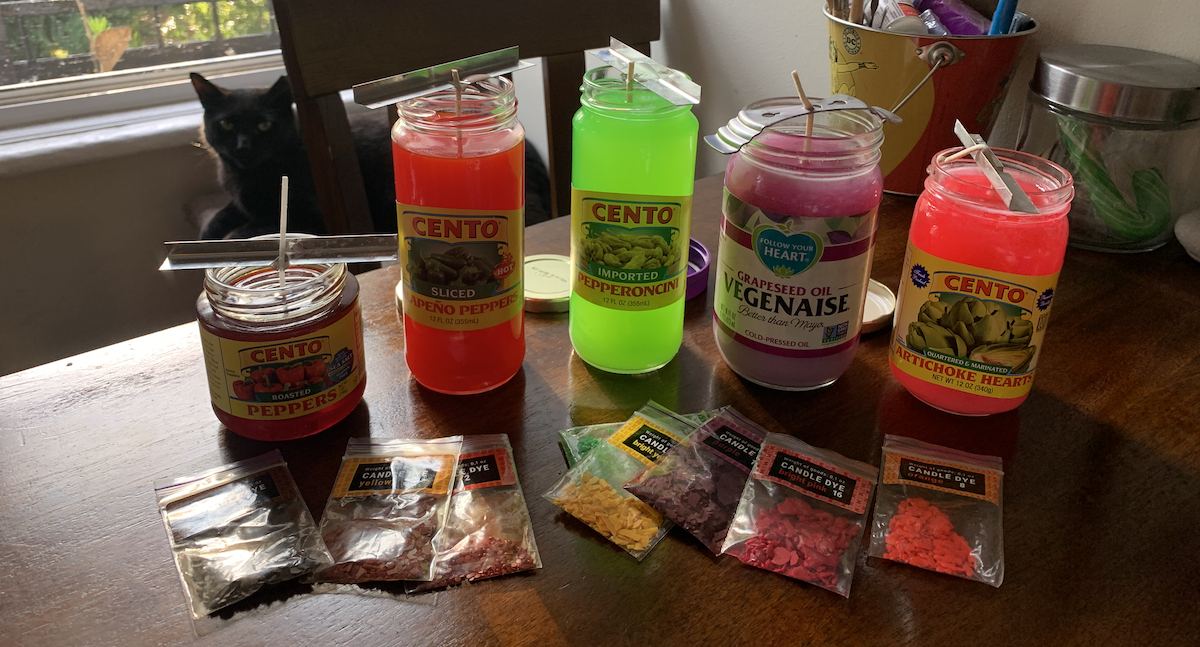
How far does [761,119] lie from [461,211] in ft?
0.76

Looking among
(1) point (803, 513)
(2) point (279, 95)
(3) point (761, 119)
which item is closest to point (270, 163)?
(2) point (279, 95)

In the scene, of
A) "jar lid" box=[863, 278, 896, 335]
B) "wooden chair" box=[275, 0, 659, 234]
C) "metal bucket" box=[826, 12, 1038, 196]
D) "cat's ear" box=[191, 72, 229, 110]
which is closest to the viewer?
"jar lid" box=[863, 278, 896, 335]

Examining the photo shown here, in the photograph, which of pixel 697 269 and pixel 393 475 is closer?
pixel 393 475

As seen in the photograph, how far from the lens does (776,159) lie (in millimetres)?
632

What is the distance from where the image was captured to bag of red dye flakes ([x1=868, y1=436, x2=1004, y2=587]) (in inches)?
21.8

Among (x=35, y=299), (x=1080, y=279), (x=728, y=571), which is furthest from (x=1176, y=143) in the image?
(x=35, y=299)

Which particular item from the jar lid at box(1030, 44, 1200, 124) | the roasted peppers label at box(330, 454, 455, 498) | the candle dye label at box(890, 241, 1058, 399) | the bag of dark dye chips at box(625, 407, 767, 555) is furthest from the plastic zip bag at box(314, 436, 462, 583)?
the jar lid at box(1030, 44, 1200, 124)

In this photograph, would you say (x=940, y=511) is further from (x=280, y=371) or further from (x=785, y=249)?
(x=280, y=371)

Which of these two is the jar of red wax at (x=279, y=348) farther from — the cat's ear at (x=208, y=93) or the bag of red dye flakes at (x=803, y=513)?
the cat's ear at (x=208, y=93)

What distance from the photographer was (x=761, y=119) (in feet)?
2.08

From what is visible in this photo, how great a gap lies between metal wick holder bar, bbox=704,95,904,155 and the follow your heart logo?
2.6 inches

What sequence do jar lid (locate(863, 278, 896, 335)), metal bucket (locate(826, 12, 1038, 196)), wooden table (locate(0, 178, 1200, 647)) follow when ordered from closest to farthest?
wooden table (locate(0, 178, 1200, 647))
jar lid (locate(863, 278, 896, 335))
metal bucket (locate(826, 12, 1038, 196))

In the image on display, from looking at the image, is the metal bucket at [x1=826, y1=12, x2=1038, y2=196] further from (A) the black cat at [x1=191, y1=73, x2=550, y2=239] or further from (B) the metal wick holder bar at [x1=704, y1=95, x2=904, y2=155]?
(A) the black cat at [x1=191, y1=73, x2=550, y2=239]

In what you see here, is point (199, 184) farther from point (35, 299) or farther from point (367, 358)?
point (367, 358)
